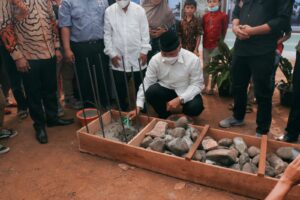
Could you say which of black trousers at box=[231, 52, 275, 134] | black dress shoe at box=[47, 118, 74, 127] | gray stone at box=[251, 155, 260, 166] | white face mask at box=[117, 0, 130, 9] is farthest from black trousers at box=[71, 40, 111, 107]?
gray stone at box=[251, 155, 260, 166]

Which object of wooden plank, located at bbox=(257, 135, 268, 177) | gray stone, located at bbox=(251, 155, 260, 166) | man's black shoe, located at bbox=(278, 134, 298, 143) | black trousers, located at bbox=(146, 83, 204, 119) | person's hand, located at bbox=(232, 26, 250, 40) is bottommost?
man's black shoe, located at bbox=(278, 134, 298, 143)

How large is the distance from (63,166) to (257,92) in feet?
6.39

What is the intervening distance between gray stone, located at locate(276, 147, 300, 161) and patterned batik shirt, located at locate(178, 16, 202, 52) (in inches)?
82.2

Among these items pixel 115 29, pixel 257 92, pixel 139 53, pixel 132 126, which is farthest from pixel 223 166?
pixel 115 29

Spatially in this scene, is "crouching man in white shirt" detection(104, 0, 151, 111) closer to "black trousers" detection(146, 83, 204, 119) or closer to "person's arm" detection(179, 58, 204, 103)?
"black trousers" detection(146, 83, 204, 119)

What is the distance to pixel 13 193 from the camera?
2.33 metres

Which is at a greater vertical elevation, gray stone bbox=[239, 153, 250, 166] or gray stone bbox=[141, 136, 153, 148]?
gray stone bbox=[141, 136, 153, 148]

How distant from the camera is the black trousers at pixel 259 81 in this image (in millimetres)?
2674

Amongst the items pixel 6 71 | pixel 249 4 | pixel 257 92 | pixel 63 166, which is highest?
pixel 249 4

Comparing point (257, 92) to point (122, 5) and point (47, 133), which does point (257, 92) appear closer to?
point (122, 5)

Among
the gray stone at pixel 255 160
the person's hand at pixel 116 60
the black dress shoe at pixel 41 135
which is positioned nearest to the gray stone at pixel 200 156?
the gray stone at pixel 255 160

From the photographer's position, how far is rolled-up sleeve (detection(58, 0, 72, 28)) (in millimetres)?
3176

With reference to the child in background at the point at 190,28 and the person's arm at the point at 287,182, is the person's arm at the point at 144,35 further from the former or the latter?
the person's arm at the point at 287,182

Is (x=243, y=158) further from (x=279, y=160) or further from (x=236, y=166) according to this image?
(x=279, y=160)
